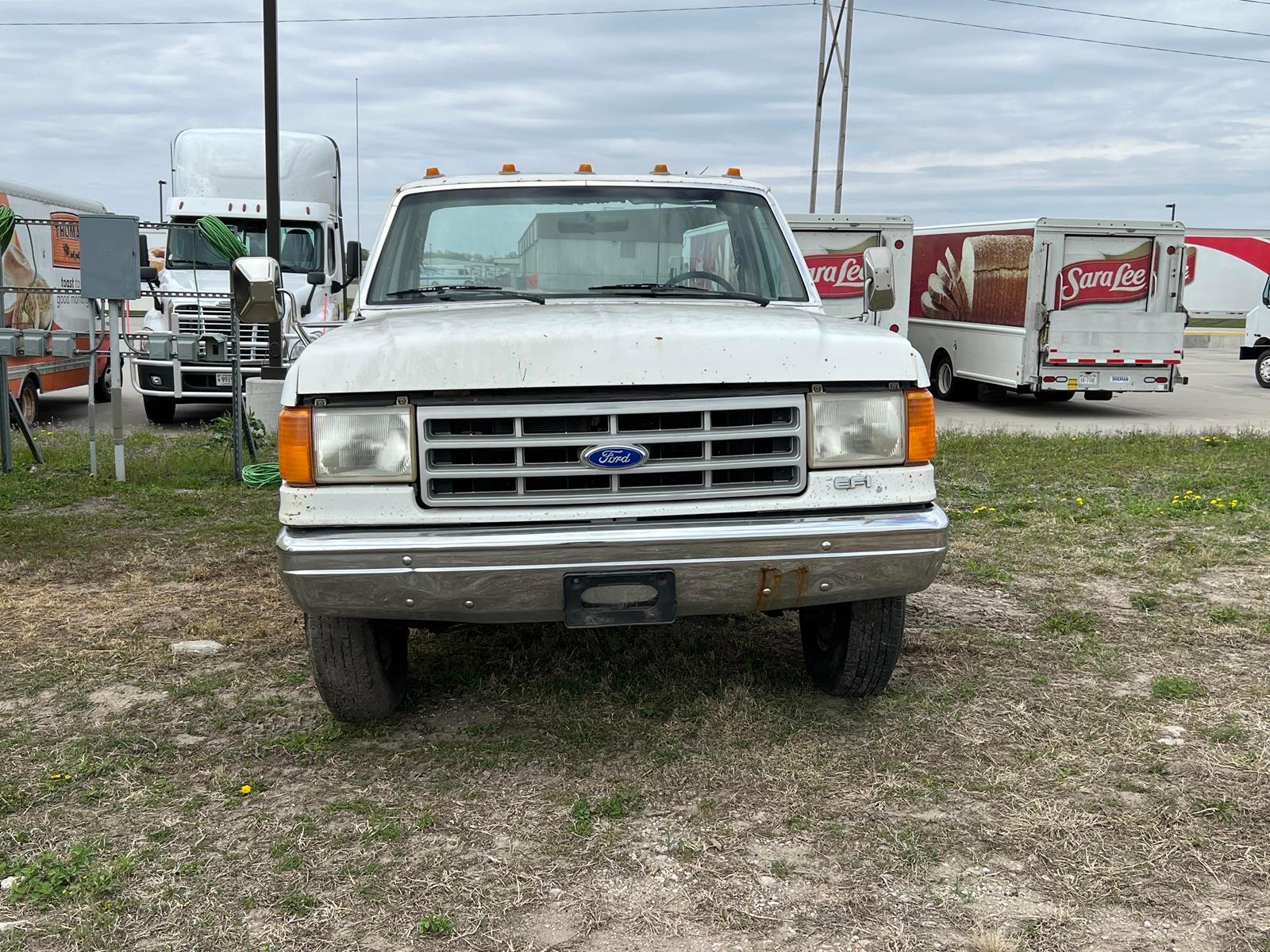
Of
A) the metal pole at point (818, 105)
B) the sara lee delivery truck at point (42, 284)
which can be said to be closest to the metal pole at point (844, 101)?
the metal pole at point (818, 105)

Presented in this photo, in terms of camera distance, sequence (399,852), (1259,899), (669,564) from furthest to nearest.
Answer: (669,564) → (399,852) → (1259,899)

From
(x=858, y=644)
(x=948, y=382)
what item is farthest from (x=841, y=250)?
(x=858, y=644)

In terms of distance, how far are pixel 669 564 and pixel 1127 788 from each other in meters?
1.67

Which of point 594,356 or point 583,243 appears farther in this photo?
point 583,243

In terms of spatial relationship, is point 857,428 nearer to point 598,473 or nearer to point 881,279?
point 598,473

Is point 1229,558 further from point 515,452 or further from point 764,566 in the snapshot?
point 515,452

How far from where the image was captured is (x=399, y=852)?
11.5 ft

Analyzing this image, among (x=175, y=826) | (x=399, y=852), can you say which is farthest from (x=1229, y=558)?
(x=175, y=826)

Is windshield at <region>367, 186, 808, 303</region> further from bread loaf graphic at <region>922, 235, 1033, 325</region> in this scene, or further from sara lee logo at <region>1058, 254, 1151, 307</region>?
sara lee logo at <region>1058, 254, 1151, 307</region>

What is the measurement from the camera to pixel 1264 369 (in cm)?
2198

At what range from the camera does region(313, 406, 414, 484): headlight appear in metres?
3.73

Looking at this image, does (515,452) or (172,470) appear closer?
(515,452)

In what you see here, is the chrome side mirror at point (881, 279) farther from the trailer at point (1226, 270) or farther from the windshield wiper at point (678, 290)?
the trailer at point (1226, 270)

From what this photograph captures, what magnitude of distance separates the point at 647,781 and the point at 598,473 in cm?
105
